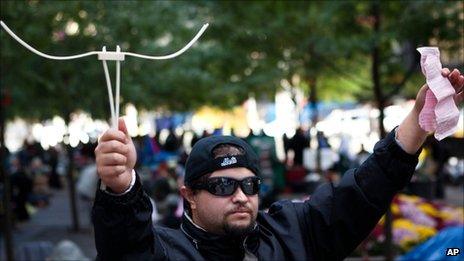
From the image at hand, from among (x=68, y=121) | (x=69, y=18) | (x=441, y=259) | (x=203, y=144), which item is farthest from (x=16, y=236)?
(x=203, y=144)

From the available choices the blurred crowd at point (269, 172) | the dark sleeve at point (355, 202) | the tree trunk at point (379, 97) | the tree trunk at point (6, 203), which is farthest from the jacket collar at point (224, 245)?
the blurred crowd at point (269, 172)

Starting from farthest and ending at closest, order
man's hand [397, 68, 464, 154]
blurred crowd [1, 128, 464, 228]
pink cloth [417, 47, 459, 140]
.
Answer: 1. blurred crowd [1, 128, 464, 228]
2. man's hand [397, 68, 464, 154]
3. pink cloth [417, 47, 459, 140]

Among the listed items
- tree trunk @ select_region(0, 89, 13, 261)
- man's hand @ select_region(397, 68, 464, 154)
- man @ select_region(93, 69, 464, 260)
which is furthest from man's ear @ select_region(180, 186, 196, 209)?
tree trunk @ select_region(0, 89, 13, 261)

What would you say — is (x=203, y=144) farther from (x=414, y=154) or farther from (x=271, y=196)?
(x=271, y=196)

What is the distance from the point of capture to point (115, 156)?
102 inches

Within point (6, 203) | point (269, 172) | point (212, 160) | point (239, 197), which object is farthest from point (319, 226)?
point (269, 172)

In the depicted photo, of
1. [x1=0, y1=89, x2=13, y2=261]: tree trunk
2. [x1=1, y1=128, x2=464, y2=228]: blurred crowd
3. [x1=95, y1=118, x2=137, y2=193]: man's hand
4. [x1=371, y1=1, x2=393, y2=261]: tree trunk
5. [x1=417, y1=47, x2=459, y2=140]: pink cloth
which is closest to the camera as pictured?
[x1=95, y1=118, x2=137, y2=193]: man's hand

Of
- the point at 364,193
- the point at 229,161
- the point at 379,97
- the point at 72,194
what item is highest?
the point at 379,97

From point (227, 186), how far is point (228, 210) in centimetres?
8

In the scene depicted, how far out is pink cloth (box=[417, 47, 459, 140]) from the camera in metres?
2.85

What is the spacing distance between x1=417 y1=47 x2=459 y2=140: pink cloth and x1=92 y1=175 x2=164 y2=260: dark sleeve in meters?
0.93

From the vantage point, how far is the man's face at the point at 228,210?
296cm

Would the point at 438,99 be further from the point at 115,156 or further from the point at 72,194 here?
the point at 72,194

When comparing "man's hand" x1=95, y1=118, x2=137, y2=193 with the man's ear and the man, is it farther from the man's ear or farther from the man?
the man's ear
